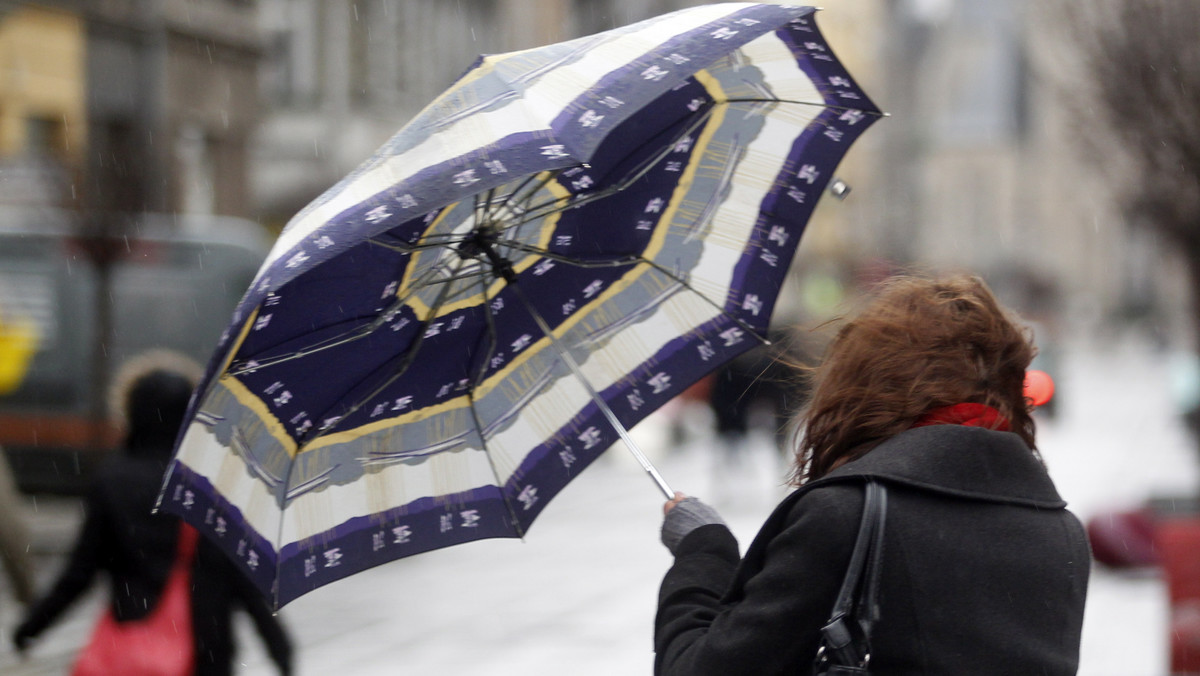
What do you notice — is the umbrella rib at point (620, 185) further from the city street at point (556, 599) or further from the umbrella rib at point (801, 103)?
the city street at point (556, 599)

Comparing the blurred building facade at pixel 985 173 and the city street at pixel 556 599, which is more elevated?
the blurred building facade at pixel 985 173

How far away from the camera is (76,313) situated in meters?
11.2

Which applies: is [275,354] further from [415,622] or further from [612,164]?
[415,622]

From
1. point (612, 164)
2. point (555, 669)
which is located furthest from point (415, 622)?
point (612, 164)

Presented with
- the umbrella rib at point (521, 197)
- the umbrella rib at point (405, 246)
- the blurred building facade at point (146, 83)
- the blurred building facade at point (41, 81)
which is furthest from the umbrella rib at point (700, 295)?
the blurred building facade at point (41, 81)

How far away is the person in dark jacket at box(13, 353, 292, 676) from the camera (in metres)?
3.88

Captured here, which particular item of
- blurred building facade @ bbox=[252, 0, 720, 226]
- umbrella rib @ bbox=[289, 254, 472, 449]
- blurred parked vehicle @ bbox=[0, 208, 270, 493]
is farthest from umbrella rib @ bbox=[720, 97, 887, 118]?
blurred building facade @ bbox=[252, 0, 720, 226]

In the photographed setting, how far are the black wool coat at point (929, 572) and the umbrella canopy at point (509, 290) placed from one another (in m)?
0.75

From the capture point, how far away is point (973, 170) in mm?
101750

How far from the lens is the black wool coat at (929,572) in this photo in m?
1.83

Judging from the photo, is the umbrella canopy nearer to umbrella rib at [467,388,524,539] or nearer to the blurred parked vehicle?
umbrella rib at [467,388,524,539]

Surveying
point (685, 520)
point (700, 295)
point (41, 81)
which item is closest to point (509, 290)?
point (700, 295)

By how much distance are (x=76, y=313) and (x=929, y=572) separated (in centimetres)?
1057

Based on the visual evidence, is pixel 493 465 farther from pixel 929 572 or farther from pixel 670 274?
pixel 929 572
